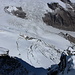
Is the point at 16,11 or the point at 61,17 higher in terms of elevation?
the point at 16,11

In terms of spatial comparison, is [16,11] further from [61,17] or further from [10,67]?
[10,67]

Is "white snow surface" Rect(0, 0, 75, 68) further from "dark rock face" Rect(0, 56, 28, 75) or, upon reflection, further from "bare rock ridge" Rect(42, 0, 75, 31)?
"dark rock face" Rect(0, 56, 28, 75)

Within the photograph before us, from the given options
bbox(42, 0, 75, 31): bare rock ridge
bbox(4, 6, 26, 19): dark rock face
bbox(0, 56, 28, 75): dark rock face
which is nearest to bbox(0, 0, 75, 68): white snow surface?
bbox(4, 6, 26, 19): dark rock face

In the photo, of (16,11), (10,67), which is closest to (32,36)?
(16,11)

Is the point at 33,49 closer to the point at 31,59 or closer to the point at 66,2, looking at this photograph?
the point at 31,59

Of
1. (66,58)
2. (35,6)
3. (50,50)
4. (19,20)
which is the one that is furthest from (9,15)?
(66,58)
